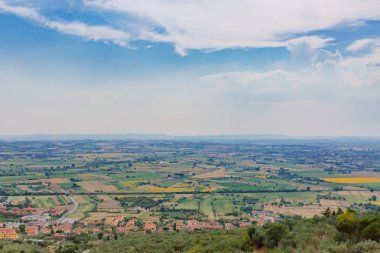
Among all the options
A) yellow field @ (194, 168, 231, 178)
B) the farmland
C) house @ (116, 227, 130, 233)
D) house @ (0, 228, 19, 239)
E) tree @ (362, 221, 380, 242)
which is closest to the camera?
tree @ (362, 221, 380, 242)

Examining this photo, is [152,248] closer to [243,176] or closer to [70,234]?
[70,234]

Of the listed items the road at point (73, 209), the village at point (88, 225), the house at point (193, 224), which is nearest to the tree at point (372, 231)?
the village at point (88, 225)

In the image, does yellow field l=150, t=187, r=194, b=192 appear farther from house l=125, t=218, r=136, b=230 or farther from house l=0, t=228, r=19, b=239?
house l=0, t=228, r=19, b=239

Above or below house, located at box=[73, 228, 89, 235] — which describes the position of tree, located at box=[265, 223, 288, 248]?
above

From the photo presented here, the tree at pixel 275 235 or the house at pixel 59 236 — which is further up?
the tree at pixel 275 235

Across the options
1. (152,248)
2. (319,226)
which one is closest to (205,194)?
(152,248)

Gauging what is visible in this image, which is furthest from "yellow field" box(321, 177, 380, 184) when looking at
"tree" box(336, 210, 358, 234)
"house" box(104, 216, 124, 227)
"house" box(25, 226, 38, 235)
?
"tree" box(336, 210, 358, 234)

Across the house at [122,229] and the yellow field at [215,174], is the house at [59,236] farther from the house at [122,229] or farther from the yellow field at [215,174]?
the yellow field at [215,174]

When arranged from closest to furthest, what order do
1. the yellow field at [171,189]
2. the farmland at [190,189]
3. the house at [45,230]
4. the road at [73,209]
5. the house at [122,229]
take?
the house at [45,230] < the house at [122,229] < the road at [73,209] < the farmland at [190,189] < the yellow field at [171,189]
